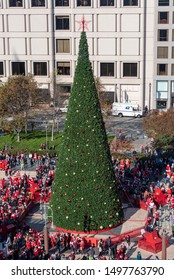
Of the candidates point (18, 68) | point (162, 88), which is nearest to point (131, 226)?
point (162, 88)

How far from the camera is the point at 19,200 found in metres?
39.3

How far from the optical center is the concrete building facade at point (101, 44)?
77188mm

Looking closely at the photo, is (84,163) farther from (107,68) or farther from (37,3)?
(37,3)

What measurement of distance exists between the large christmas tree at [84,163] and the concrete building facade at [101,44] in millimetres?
44193

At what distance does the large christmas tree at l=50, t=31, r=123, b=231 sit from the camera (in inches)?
1294

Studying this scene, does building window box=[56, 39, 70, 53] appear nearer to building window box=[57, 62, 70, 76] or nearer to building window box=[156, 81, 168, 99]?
building window box=[57, 62, 70, 76]

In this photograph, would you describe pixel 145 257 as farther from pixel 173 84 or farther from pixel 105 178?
pixel 173 84

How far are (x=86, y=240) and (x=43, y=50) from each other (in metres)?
52.6

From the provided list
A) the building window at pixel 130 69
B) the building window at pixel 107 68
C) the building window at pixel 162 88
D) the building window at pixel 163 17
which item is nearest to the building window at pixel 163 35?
the building window at pixel 163 17

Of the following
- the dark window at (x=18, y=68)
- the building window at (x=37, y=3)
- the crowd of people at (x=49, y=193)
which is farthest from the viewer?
the dark window at (x=18, y=68)

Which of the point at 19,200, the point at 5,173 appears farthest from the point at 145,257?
the point at 5,173

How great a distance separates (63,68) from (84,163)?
50.1m

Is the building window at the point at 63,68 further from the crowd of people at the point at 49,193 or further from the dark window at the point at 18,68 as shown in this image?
the crowd of people at the point at 49,193

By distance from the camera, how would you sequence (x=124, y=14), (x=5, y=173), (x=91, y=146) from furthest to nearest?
(x=124, y=14) < (x=5, y=173) < (x=91, y=146)
